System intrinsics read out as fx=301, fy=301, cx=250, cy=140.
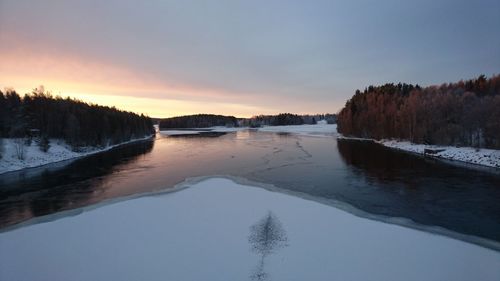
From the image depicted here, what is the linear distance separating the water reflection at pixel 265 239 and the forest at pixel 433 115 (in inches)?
1485

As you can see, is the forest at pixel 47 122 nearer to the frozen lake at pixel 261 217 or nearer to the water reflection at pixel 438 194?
the frozen lake at pixel 261 217

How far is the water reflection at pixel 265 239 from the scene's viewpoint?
1031 cm

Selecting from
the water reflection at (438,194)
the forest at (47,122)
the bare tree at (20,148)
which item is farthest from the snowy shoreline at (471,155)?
the forest at (47,122)

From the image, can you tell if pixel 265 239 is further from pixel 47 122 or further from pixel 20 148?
pixel 47 122

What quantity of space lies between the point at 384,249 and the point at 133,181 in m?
22.3

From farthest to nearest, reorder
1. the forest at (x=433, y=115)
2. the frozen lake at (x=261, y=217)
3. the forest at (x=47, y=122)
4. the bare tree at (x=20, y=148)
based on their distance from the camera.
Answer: the forest at (x=47, y=122) < the forest at (x=433, y=115) < the bare tree at (x=20, y=148) < the frozen lake at (x=261, y=217)

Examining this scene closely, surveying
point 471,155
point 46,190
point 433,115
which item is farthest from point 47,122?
point 433,115

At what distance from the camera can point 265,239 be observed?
1299 centimetres

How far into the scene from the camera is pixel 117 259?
11.2 m

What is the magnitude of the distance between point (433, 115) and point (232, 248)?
53531 mm

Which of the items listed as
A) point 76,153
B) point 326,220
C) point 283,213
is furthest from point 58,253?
point 76,153

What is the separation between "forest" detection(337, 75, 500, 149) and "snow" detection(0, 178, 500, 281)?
35.5 meters

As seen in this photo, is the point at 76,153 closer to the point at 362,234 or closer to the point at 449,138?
the point at 362,234

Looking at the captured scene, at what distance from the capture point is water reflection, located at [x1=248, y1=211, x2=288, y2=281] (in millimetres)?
10315
